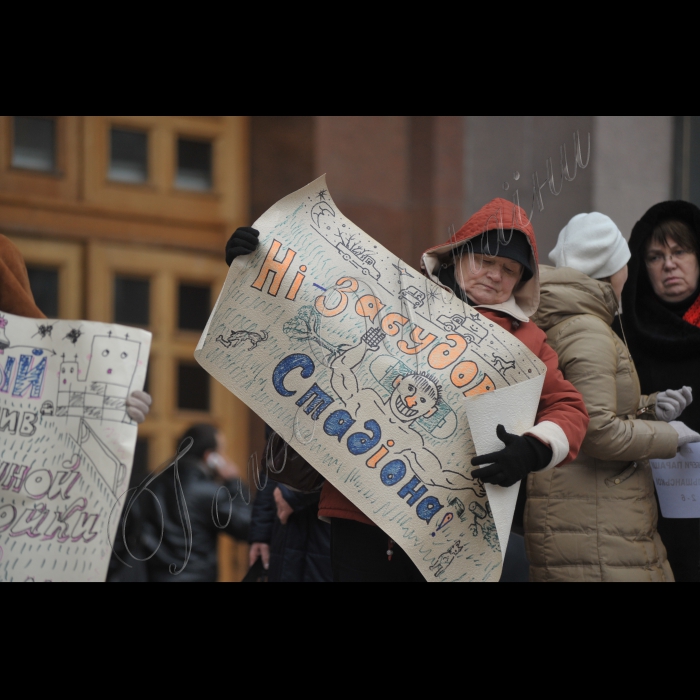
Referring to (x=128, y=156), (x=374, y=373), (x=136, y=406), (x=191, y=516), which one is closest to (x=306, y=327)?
(x=374, y=373)

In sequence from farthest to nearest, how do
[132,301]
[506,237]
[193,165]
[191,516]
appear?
[193,165] < [132,301] < [191,516] < [506,237]

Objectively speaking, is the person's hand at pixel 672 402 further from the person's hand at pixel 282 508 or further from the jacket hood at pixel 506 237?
the person's hand at pixel 282 508

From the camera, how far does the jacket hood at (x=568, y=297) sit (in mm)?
2748

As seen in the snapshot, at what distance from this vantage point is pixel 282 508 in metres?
3.46

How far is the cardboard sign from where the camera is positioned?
278 cm

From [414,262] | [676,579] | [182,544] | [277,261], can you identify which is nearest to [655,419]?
[676,579]

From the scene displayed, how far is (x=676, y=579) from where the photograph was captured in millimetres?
2955

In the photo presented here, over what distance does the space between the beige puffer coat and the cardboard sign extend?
0.15 ft

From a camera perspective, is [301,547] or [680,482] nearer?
[680,482]

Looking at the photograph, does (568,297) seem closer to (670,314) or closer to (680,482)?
(670,314)

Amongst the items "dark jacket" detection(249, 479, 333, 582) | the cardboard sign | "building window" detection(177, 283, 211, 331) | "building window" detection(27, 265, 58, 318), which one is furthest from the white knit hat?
"building window" detection(27, 265, 58, 318)

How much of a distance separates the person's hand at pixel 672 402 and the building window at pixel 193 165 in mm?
4423

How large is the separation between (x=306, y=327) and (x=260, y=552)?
1526mm

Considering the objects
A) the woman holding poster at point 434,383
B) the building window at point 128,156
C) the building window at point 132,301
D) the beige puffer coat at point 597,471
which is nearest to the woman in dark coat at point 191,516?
the woman holding poster at point 434,383
